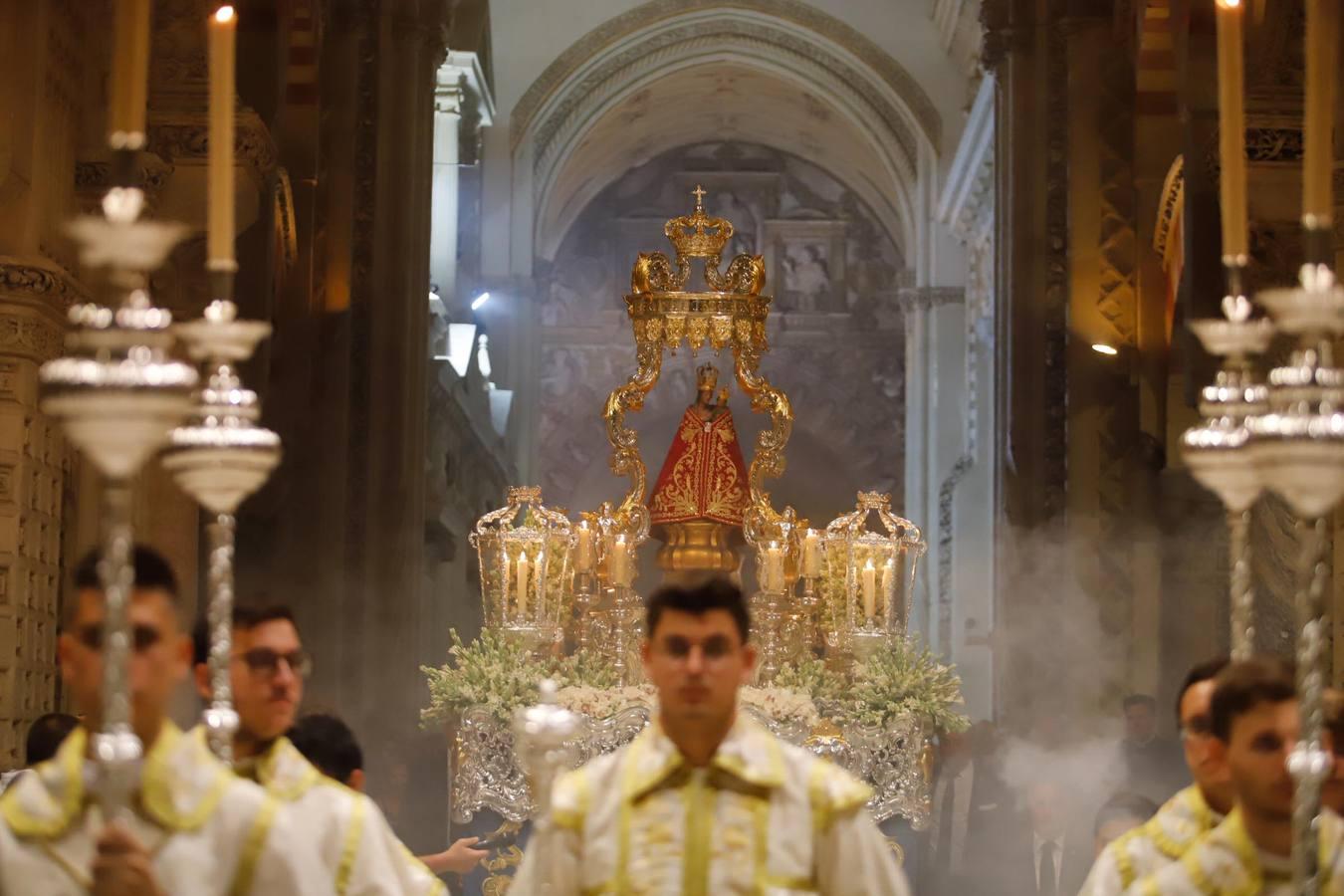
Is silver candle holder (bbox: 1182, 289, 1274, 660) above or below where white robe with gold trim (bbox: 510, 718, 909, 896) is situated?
above

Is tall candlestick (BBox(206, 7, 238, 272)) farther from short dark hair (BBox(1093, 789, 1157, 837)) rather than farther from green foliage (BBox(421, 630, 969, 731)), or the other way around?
green foliage (BBox(421, 630, 969, 731))

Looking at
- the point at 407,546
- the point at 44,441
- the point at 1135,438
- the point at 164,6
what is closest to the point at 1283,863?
the point at 44,441

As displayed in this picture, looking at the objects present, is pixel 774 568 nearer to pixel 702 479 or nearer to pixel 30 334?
pixel 702 479

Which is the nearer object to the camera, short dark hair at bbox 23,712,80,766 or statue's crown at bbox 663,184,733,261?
short dark hair at bbox 23,712,80,766

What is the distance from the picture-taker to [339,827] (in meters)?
4.93

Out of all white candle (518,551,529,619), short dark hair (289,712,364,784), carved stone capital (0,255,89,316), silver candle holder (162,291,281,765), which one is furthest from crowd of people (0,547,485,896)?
white candle (518,551,529,619)

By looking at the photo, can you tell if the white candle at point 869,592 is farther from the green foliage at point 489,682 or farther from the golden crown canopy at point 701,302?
the golden crown canopy at point 701,302

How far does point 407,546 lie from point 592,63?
1504 centimetres

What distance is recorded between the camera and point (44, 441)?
1096cm

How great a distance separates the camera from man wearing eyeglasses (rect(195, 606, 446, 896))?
16.1 feet

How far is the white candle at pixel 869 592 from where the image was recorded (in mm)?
12820

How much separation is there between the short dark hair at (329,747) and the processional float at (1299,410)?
2741 millimetres

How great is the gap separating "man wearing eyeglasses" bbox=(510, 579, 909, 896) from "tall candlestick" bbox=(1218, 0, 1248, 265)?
1.42 metres

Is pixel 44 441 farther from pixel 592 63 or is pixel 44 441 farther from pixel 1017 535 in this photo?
pixel 592 63
